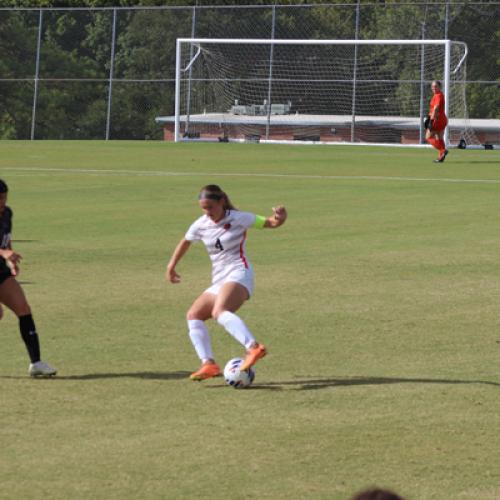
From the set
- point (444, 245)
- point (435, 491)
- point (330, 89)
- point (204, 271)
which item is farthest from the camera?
point (330, 89)

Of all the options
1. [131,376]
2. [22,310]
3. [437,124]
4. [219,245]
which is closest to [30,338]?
[22,310]

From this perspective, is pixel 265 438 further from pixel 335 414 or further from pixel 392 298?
pixel 392 298

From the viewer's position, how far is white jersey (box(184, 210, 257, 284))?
32.8 feet

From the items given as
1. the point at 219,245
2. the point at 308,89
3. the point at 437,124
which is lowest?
the point at 219,245

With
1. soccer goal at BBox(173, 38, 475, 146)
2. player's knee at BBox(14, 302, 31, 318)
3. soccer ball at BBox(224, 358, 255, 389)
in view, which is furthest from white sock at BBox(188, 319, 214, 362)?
soccer goal at BBox(173, 38, 475, 146)

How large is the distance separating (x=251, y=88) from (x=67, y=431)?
138 ft

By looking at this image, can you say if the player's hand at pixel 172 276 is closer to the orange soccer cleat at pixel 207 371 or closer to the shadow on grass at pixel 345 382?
the orange soccer cleat at pixel 207 371

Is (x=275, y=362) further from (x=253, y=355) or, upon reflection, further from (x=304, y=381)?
(x=253, y=355)

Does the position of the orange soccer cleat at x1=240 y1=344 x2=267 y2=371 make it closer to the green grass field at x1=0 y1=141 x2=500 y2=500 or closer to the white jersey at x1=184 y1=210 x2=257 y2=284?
the green grass field at x1=0 y1=141 x2=500 y2=500

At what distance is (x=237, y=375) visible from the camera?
31.3 ft

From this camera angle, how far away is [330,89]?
49031 millimetres

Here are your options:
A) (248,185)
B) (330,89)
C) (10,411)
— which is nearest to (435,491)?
(10,411)

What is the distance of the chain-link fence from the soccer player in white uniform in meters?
37.7

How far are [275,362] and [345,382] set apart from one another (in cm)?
93
